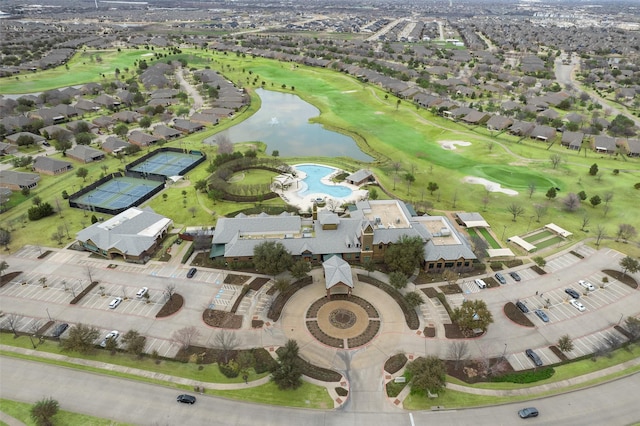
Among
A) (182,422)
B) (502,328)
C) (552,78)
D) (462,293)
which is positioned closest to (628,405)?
(502,328)

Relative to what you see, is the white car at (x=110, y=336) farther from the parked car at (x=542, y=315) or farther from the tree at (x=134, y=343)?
the parked car at (x=542, y=315)

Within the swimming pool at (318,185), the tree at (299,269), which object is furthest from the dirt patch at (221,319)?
the swimming pool at (318,185)

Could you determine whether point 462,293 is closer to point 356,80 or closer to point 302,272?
point 302,272

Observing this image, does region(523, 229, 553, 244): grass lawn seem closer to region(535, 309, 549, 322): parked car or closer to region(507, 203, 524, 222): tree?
region(507, 203, 524, 222): tree

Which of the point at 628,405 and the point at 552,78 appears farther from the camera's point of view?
the point at 552,78

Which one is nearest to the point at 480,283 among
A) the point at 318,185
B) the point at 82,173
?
the point at 318,185

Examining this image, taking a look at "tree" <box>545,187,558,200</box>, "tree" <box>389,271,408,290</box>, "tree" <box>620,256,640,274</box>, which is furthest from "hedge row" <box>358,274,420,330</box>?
"tree" <box>545,187,558,200</box>
